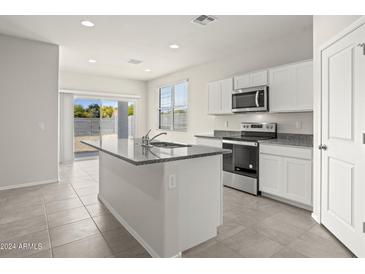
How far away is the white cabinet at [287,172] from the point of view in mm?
2906

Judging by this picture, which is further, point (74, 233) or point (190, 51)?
point (190, 51)

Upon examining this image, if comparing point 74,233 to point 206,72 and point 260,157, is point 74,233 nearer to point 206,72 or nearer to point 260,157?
point 260,157

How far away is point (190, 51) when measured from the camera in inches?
179

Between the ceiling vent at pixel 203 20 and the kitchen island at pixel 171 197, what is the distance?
6.80 feet

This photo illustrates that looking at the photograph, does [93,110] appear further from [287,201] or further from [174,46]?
[287,201]

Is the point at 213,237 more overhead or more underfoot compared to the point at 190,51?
more underfoot

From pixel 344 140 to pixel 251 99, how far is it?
192 centimetres

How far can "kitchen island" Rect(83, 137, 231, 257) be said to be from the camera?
1.77m

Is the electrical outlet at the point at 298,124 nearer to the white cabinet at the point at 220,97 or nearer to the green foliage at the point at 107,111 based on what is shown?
the white cabinet at the point at 220,97

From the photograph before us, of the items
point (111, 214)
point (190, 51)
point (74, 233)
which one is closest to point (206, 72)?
point (190, 51)

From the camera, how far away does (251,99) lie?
386cm
